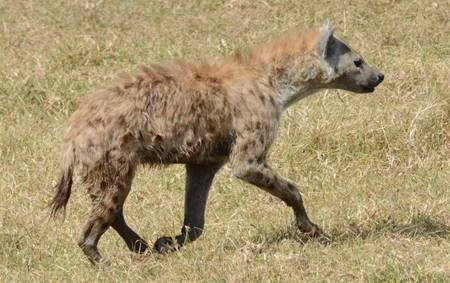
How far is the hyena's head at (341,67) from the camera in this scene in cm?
689

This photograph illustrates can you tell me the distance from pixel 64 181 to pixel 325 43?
1707 mm

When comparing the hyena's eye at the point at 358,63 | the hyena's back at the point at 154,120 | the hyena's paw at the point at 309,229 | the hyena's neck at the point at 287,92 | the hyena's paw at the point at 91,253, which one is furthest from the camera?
the hyena's eye at the point at 358,63

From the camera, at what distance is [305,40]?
693 centimetres

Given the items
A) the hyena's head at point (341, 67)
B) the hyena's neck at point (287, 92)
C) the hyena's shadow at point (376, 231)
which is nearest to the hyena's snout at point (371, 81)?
the hyena's head at point (341, 67)

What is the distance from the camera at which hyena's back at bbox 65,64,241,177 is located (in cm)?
604

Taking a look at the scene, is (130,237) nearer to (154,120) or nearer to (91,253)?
(91,253)

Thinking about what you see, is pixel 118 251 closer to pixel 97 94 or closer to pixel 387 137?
pixel 97 94

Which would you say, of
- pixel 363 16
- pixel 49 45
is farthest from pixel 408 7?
pixel 49 45

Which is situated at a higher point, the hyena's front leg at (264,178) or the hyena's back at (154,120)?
the hyena's back at (154,120)

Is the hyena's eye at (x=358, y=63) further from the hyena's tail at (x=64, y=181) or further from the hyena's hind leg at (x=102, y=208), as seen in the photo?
the hyena's tail at (x=64, y=181)

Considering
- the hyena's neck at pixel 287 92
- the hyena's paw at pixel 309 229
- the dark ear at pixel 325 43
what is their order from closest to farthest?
the hyena's paw at pixel 309 229, the hyena's neck at pixel 287 92, the dark ear at pixel 325 43

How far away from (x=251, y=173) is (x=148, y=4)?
5.35m

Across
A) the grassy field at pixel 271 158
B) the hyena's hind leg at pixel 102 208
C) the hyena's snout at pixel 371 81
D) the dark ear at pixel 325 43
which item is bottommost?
the grassy field at pixel 271 158

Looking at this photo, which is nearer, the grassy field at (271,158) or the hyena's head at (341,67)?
the grassy field at (271,158)
